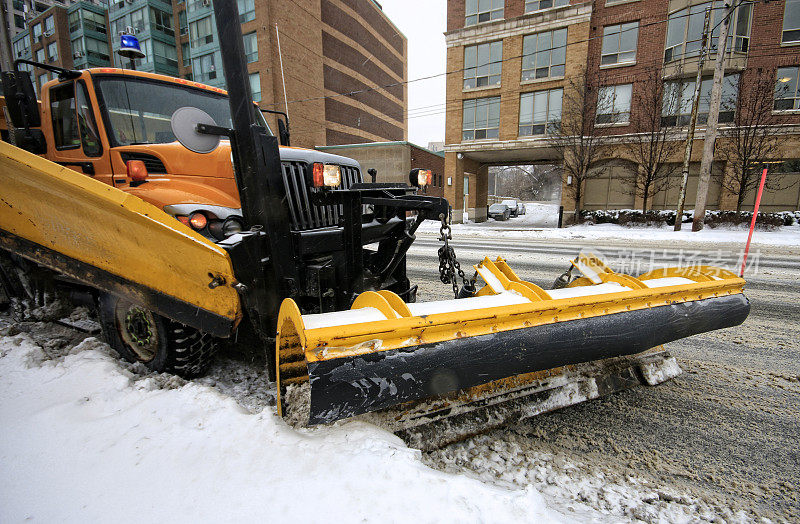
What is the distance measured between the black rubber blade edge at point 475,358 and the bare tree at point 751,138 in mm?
22050

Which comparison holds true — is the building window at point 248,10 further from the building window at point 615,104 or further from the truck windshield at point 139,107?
the truck windshield at point 139,107

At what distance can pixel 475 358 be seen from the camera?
6.34 ft

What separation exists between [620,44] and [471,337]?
25.9 meters

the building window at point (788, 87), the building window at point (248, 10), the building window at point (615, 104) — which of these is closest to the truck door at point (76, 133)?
the building window at point (615, 104)

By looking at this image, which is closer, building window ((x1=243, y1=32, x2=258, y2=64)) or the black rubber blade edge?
the black rubber blade edge

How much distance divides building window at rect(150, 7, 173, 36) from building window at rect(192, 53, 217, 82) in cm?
1005

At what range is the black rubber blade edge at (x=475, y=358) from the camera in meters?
1.73

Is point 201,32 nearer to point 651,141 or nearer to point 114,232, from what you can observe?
point 651,141

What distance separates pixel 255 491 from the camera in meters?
1.66

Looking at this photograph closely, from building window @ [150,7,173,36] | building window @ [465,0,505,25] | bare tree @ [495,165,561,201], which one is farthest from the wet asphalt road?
bare tree @ [495,165,561,201]

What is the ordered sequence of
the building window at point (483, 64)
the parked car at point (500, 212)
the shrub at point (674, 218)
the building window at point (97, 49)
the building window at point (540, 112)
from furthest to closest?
the building window at point (97, 49)
the parked car at point (500, 212)
the building window at point (483, 64)
the building window at point (540, 112)
the shrub at point (674, 218)

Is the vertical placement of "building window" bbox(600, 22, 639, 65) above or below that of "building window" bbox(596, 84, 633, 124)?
above

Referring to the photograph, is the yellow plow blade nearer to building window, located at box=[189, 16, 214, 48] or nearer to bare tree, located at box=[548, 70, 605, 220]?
bare tree, located at box=[548, 70, 605, 220]

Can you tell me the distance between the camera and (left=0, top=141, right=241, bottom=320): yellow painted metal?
87.4 inches
